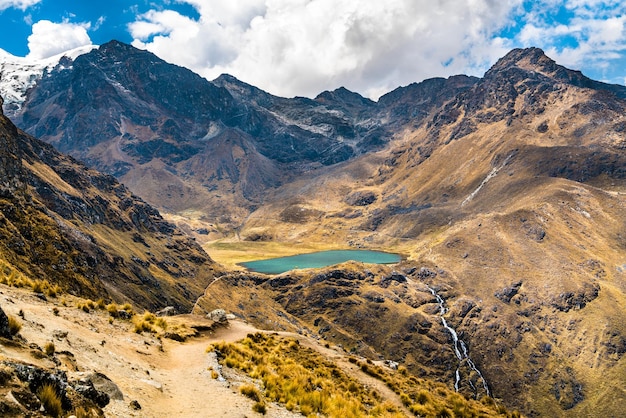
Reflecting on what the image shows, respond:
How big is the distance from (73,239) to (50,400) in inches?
4144

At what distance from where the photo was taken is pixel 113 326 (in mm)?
27734

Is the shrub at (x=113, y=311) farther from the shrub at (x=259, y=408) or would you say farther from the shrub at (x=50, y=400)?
the shrub at (x=50, y=400)

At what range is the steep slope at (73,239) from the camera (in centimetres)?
6406

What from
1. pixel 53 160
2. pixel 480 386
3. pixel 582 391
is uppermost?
pixel 53 160

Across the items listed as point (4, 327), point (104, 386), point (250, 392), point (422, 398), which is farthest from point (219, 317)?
point (4, 327)

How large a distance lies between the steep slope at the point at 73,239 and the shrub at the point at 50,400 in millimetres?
35484

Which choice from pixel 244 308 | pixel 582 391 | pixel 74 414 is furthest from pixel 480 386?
pixel 74 414

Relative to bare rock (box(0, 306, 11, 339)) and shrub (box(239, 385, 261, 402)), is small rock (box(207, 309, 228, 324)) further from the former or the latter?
bare rock (box(0, 306, 11, 339))

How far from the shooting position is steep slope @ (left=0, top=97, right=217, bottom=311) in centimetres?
6406

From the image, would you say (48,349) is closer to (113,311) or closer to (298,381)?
(298,381)

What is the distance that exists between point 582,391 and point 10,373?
213376 mm

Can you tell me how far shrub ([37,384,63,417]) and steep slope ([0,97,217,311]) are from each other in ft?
116

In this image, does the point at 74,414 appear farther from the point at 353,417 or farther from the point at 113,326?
the point at 113,326

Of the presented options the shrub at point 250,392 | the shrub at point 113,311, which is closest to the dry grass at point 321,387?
the shrub at point 250,392
